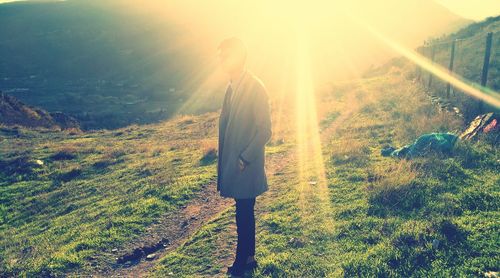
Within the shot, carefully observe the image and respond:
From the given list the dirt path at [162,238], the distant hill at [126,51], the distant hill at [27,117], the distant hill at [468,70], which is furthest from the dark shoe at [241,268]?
the distant hill at [126,51]

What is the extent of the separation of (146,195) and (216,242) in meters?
4.27

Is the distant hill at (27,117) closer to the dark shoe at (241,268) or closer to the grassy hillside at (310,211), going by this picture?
the grassy hillside at (310,211)

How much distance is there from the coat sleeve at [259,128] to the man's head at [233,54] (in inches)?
16.1

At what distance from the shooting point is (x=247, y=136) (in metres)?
4.29

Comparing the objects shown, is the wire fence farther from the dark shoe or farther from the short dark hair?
the short dark hair

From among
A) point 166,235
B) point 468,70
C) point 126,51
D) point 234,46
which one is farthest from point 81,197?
point 126,51

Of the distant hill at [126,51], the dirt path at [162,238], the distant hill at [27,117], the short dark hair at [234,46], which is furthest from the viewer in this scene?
the distant hill at [126,51]

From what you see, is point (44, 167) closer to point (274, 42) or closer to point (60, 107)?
point (60, 107)

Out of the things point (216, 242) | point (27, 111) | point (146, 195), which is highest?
point (216, 242)

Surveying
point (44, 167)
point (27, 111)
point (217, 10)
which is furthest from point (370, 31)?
point (44, 167)

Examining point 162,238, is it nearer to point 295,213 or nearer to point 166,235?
point 166,235

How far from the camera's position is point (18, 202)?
464 inches

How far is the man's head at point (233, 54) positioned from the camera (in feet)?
13.6

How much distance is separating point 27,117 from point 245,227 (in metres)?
33.7
